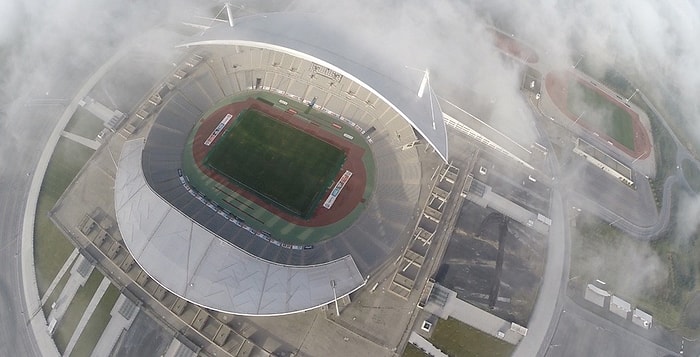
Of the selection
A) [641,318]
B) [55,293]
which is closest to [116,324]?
[55,293]

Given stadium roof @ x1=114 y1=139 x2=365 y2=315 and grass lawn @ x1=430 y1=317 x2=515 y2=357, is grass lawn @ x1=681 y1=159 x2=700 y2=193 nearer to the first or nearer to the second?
grass lawn @ x1=430 y1=317 x2=515 y2=357

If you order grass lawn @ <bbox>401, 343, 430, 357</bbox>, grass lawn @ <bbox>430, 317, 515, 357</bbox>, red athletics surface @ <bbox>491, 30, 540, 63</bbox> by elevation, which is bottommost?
grass lawn @ <bbox>401, 343, 430, 357</bbox>

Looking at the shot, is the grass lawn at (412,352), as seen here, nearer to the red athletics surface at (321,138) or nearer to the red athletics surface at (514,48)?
the red athletics surface at (321,138)

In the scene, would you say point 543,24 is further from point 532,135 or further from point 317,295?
point 317,295

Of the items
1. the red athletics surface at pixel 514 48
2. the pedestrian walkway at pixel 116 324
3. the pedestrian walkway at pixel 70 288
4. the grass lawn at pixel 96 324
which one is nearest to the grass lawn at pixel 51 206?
the pedestrian walkway at pixel 70 288

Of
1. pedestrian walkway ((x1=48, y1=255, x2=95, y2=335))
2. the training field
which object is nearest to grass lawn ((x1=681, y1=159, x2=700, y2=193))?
the training field

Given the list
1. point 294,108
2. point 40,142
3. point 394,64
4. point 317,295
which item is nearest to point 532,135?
point 394,64

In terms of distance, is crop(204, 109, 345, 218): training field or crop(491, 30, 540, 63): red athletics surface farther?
crop(491, 30, 540, 63): red athletics surface

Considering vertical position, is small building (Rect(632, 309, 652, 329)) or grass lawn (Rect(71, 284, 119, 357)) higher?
small building (Rect(632, 309, 652, 329))
